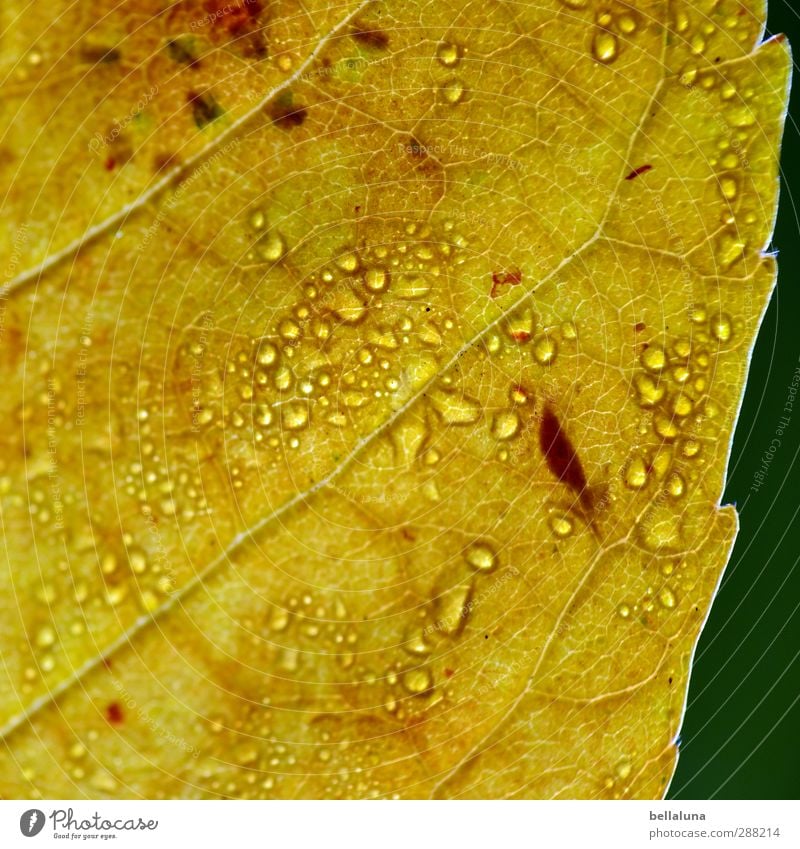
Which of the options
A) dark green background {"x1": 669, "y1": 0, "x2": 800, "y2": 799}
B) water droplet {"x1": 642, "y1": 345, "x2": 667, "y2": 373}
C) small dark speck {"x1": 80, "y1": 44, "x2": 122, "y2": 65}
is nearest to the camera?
small dark speck {"x1": 80, "y1": 44, "x2": 122, "y2": 65}

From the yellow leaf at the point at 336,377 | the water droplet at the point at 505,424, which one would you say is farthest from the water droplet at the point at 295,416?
the water droplet at the point at 505,424

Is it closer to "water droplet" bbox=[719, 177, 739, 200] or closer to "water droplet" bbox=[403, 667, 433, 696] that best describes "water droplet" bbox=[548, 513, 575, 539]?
"water droplet" bbox=[403, 667, 433, 696]

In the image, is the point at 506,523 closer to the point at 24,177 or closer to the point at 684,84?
the point at 684,84

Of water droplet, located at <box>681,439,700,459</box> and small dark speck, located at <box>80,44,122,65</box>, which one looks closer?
small dark speck, located at <box>80,44,122,65</box>

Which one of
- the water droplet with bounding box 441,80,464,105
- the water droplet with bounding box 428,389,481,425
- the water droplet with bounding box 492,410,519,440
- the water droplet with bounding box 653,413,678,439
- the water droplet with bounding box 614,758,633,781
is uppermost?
the water droplet with bounding box 441,80,464,105

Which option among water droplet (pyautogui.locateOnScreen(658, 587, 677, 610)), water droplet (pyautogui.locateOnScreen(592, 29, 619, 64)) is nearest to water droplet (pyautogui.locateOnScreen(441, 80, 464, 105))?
water droplet (pyautogui.locateOnScreen(592, 29, 619, 64))

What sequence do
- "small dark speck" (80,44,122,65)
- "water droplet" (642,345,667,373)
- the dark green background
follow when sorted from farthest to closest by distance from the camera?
the dark green background < "water droplet" (642,345,667,373) < "small dark speck" (80,44,122,65)

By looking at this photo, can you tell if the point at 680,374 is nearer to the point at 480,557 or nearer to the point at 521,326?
the point at 521,326

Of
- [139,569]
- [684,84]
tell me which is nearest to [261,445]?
[139,569]
